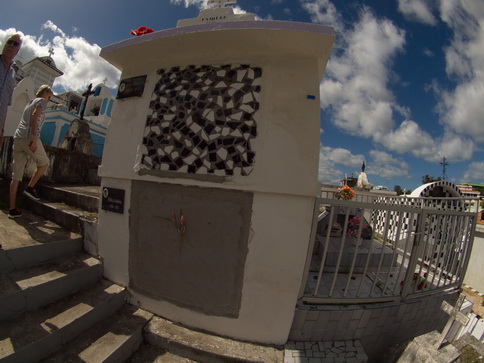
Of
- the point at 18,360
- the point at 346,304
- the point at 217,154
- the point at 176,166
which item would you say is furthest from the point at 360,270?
the point at 18,360

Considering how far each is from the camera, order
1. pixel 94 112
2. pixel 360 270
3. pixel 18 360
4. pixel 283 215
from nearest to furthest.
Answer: pixel 18 360 < pixel 283 215 < pixel 360 270 < pixel 94 112

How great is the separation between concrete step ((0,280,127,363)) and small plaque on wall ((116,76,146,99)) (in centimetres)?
267

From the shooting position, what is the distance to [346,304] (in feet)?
8.70

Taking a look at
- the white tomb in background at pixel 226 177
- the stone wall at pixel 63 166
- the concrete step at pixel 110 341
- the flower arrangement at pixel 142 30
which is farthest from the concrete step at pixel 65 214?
the flower arrangement at pixel 142 30

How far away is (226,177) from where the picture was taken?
2.43m

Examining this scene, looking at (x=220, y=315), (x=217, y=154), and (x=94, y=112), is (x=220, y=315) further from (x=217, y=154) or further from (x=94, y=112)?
(x=94, y=112)

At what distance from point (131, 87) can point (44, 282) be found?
103 inches

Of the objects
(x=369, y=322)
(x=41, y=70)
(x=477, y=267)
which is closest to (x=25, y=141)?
(x=369, y=322)

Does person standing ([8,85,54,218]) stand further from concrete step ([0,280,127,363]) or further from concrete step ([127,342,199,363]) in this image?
concrete step ([127,342,199,363])

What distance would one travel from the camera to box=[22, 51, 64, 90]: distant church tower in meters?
16.5

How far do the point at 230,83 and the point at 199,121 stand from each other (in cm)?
60

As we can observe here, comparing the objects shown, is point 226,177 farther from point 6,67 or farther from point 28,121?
point 28,121

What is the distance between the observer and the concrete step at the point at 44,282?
2.03 meters

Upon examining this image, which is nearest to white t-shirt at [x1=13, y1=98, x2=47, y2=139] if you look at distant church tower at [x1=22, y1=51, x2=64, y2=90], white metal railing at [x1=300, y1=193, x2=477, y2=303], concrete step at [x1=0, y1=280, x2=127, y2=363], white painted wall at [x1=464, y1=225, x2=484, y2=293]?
concrete step at [x1=0, y1=280, x2=127, y2=363]
